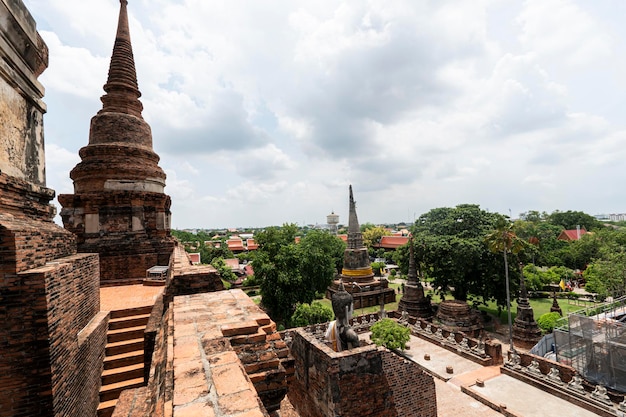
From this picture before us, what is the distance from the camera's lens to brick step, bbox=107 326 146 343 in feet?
21.6

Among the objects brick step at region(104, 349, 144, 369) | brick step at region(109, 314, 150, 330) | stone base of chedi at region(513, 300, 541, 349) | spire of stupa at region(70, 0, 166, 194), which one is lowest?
stone base of chedi at region(513, 300, 541, 349)

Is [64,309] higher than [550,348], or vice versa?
[64,309]

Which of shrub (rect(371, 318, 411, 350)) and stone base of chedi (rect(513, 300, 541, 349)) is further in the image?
stone base of chedi (rect(513, 300, 541, 349))

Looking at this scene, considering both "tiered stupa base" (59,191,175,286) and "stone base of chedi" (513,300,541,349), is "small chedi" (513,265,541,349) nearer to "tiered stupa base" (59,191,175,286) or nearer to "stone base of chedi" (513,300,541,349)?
"stone base of chedi" (513,300,541,349)

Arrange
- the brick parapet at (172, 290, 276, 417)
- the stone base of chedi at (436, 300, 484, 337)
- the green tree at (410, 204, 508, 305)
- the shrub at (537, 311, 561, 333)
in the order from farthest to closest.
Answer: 1. the green tree at (410, 204, 508, 305)
2. the stone base of chedi at (436, 300, 484, 337)
3. the shrub at (537, 311, 561, 333)
4. the brick parapet at (172, 290, 276, 417)

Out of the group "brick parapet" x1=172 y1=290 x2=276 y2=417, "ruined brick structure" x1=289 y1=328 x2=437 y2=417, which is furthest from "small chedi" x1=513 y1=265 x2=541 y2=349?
"brick parapet" x1=172 y1=290 x2=276 y2=417

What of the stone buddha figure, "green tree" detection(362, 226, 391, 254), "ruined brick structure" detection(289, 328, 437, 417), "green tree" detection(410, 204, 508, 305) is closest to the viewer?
"ruined brick structure" detection(289, 328, 437, 417)

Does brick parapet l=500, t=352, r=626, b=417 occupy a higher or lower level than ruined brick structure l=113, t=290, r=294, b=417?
lower

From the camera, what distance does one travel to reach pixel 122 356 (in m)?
6.26

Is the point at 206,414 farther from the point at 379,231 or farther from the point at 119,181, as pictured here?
the point at 379,231

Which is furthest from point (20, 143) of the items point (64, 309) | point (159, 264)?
point (159, 264)

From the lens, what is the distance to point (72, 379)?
14.6ft

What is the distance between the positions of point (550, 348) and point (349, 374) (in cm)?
1616

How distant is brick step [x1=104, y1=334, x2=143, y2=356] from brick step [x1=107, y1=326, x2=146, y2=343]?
0.09 m
